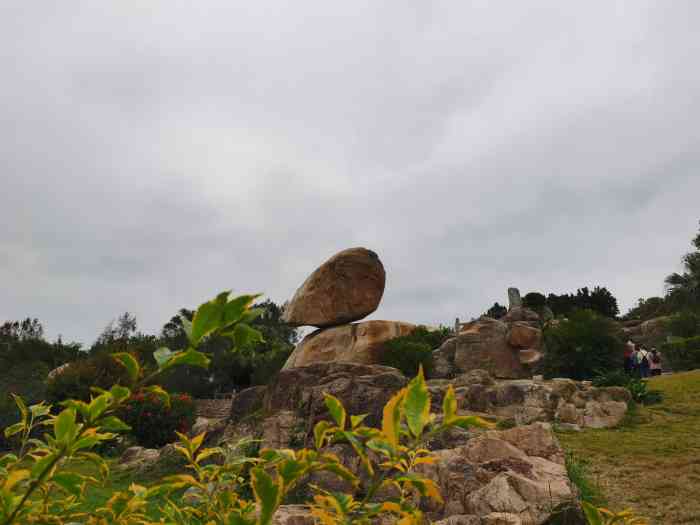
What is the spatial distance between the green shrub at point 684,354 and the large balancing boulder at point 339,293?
1262cm

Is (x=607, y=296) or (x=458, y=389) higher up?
→ (x=607, y=296)

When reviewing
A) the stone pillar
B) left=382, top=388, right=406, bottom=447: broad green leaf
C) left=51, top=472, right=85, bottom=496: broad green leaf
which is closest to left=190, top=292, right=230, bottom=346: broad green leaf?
left=382, top=388, right=406, bottom=447: broad green leaf

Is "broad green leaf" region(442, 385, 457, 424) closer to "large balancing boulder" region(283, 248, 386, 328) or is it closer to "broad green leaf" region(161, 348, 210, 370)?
"broad green leaf" region(161, 348, 210, 370)

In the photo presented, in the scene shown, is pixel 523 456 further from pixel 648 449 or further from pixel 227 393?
pixel 227 393

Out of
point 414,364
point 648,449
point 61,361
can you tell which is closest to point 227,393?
point 61,361

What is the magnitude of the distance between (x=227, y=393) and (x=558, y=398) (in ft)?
84.4

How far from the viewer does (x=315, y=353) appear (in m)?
Result: 23.1

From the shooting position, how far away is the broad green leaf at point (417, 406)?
108cm

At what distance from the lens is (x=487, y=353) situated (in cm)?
2339

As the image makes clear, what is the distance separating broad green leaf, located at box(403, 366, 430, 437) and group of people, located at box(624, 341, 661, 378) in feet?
73.6

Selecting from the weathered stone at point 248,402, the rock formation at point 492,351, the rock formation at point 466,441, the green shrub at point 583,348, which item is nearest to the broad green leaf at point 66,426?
the rock formation at point 466,441

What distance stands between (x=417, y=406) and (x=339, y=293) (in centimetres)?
2280

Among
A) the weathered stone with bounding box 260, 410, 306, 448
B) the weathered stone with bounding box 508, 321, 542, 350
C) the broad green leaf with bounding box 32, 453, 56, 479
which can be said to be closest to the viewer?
the broad green leaf with bounding box 32, 453, 56, 479

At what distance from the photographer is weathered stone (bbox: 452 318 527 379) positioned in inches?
909
